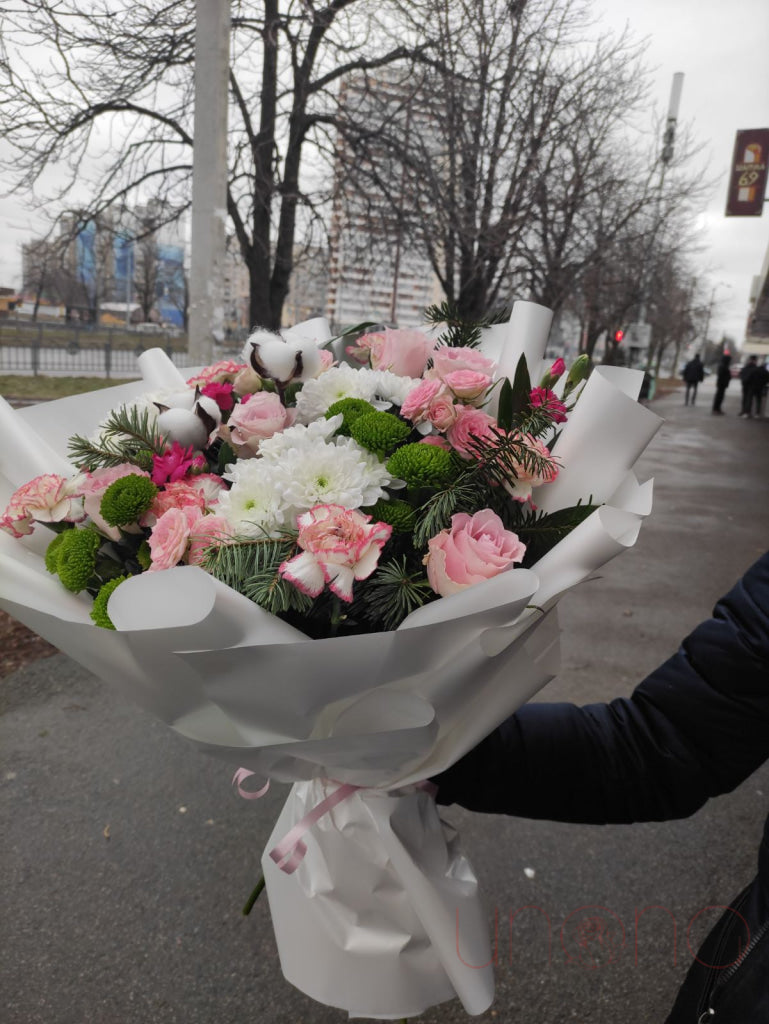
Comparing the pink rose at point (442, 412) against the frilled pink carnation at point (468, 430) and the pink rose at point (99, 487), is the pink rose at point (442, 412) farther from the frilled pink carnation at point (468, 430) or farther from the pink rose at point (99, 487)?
the pink rose at point (99, 487)

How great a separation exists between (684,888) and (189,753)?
2006 millimetres

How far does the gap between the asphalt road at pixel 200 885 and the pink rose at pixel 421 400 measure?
1.68 metres

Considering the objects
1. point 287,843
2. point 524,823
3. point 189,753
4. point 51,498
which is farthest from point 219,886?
point 51,498

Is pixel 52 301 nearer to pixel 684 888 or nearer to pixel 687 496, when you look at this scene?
pixel 687 496

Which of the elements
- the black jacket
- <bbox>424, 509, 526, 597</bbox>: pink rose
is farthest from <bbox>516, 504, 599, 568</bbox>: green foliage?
the black jacket

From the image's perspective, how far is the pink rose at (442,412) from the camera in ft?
3.76

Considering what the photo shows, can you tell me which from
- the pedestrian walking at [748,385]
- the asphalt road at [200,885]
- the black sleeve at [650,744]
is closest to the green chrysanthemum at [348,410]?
the black sleeve at [650,744]

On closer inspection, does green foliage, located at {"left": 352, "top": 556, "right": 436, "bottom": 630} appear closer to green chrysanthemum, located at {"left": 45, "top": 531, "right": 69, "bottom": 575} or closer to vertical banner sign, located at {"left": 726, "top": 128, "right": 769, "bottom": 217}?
green chrysanthemum, located at {"left": 45, "top": 531, "right": 69, "bottom": 575}

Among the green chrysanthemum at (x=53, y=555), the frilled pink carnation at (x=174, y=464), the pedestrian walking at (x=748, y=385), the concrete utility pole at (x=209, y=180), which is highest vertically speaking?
the concrete utility pole at (x=209, y=180)

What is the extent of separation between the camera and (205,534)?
3.38ft

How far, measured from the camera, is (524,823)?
2857mm

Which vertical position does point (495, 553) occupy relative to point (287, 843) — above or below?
above

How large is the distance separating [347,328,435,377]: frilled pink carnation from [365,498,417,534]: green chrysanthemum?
36cm

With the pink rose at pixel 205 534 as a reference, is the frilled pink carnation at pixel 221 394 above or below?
above
